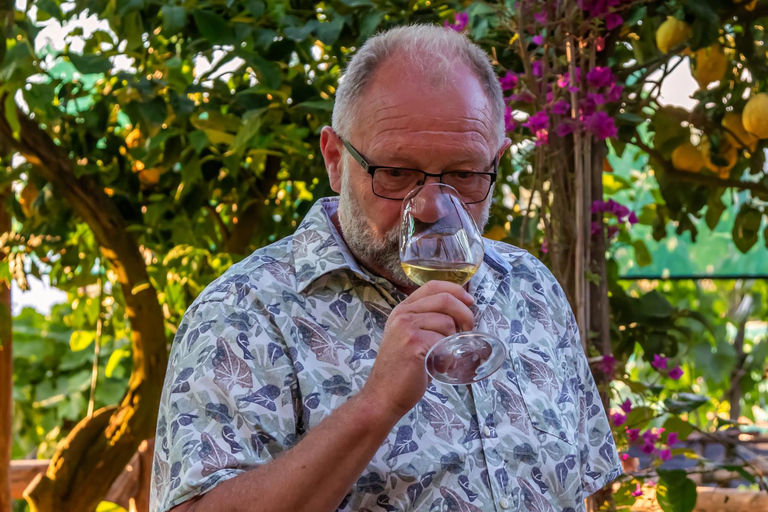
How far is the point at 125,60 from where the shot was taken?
2492mm

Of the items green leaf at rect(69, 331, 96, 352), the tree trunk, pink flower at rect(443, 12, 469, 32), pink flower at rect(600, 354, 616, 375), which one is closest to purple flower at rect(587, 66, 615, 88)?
pink flower at rect(443, 12, 469, 32)

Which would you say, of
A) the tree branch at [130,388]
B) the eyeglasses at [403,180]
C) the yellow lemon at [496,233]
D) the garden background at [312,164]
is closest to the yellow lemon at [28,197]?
the garden background at [312,164]

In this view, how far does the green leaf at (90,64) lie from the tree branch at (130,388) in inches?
18.4

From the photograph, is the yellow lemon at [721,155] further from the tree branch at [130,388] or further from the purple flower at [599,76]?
the tree branch at [130,388]

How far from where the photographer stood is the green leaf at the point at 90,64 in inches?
76.8

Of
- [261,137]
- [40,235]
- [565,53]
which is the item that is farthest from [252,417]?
[40,235]

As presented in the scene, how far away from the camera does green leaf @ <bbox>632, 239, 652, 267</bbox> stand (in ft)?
8.50

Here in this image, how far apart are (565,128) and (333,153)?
2.34ft

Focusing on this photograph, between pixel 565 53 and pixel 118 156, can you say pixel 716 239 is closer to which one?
pixel 565 53

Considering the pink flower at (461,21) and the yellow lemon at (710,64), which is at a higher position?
the pink flower at (461,21)

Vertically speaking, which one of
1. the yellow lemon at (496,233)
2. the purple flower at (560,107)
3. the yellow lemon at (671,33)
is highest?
the yellow lemon at (671,33)

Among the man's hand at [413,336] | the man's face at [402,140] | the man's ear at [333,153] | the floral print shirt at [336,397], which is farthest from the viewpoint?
the man's ear at [333,153]

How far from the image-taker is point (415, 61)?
4.40 feet

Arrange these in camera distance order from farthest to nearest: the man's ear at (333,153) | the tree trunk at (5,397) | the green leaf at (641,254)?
the tree trunk at (5,397) → the green leaf at (641,254) → the man's ear at (333,153)
